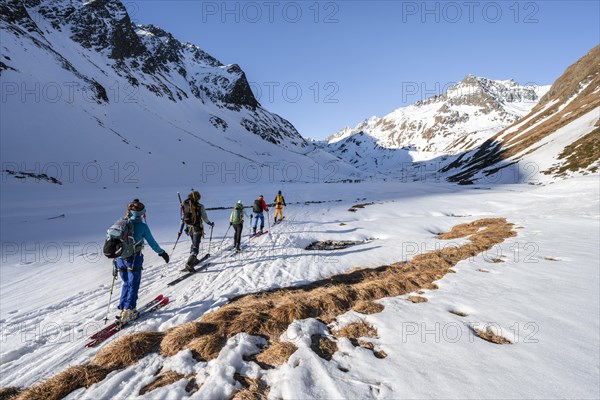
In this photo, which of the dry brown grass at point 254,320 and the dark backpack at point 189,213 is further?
the dark backpack at point 189,213

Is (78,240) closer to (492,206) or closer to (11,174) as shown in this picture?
(11,174)

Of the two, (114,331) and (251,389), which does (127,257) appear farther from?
(251,389)

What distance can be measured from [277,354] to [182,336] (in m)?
1.92

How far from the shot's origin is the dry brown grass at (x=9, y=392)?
401cm

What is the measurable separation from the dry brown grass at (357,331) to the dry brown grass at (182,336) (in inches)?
101

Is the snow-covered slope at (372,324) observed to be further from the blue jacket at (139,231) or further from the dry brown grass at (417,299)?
the blue jacket at (139,231)

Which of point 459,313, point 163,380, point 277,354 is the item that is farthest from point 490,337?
point 163,380

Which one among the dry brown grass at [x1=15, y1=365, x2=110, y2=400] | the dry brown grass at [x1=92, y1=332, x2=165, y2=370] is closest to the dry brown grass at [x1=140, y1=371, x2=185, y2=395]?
the dry brown grass at [x1=92, y1=332, x2=165, y2=370]

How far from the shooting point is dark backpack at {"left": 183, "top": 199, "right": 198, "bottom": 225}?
1081cm

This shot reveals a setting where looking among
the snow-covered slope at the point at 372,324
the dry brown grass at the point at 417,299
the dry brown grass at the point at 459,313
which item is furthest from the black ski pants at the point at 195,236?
the dry brown grass at the point at 459,313

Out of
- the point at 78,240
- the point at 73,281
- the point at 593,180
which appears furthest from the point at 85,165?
the point at 593,180

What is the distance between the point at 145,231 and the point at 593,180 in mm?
38868

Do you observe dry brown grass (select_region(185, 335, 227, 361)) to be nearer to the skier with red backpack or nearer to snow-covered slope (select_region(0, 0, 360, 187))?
the skier with red backpack

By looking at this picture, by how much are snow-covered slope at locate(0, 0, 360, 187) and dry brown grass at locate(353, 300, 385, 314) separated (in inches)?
1952
